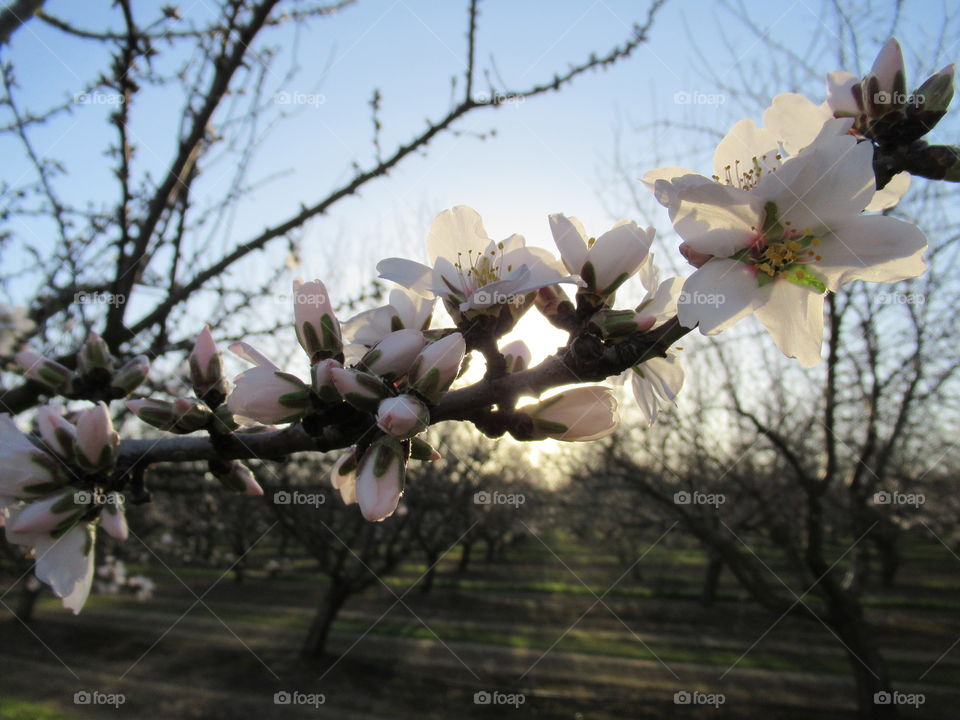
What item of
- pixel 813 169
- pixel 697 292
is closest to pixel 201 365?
pixel 697 292

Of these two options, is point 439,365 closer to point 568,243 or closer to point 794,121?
point 568,243

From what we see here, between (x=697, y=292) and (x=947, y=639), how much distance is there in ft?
50.6

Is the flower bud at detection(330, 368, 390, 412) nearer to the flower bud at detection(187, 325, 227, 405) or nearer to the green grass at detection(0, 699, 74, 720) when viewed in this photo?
the flower bud at detection(187, 325, 227, 405)

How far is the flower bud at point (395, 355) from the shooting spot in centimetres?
81

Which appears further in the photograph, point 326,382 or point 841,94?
point 841,94

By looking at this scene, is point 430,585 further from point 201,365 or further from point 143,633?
point 201,365

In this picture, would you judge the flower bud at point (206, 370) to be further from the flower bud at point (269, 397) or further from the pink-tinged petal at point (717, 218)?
the pink-tinged petal at point (717, 218)

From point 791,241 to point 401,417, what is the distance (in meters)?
0.56

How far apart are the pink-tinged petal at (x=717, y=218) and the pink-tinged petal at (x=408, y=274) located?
0.34m

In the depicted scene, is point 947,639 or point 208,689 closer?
point 208,689

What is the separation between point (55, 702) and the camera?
851 centimetres

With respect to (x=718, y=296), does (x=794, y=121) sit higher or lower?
higher

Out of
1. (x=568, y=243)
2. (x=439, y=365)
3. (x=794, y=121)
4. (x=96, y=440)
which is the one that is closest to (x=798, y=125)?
(x=794, y=121)

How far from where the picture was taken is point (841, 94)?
917 millimetres
